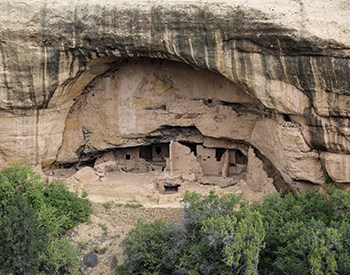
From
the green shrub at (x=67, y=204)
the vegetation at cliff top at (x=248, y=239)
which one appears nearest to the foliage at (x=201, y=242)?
the vegetation at cliff top at (x=248, y=239)

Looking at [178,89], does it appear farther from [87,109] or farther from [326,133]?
[326,133]

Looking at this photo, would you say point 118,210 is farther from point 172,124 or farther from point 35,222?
point 172,124

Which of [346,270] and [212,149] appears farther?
[212,149]

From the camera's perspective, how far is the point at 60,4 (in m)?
13.5

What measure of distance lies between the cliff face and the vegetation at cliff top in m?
1.03

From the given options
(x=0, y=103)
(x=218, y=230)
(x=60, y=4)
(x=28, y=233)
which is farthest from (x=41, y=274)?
(x=60, y=4)

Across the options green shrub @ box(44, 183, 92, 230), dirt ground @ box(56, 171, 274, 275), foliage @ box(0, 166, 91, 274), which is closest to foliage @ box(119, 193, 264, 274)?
dirt ground @ box(56, 171, 274, 275)

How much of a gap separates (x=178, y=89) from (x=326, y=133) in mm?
3917

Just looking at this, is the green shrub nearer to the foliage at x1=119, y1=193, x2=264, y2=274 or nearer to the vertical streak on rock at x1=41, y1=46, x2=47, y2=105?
the foliage at x1=119, y1=193, x2=264, y2=274

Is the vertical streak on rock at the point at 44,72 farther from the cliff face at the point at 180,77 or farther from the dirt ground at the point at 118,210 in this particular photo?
the dirt ground at the point at 118,210

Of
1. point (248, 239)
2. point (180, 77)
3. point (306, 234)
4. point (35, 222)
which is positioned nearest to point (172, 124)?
point (180, 77)

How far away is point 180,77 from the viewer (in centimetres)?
1557

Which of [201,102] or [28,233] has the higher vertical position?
A: [201,102]

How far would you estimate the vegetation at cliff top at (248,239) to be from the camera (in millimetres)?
11562
